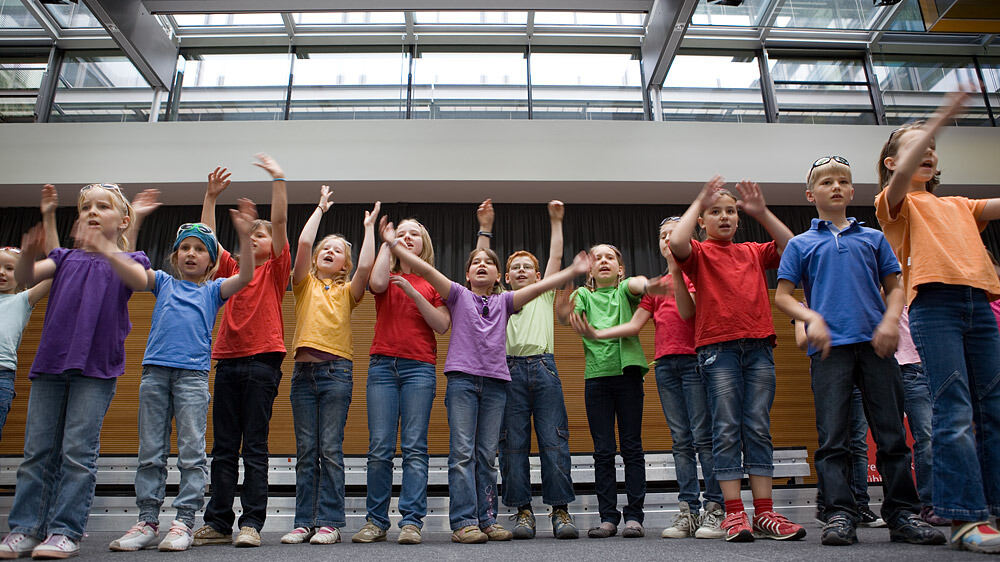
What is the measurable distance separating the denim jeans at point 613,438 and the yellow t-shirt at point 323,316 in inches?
43.4

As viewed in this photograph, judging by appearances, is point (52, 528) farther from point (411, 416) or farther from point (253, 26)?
point (253, 26)

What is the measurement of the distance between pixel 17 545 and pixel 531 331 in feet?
6.38

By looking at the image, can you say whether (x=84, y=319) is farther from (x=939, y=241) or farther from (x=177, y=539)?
(x=939, y=241)

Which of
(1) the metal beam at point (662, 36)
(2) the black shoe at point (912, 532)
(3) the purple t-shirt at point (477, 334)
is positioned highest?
(1) the metal beam at point (662, 36)

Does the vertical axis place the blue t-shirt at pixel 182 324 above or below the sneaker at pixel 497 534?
above

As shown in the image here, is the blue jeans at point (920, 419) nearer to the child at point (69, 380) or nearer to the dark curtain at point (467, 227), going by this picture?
the child at point (69, 380)

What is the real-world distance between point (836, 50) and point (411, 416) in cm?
661

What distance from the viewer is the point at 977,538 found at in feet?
4.84

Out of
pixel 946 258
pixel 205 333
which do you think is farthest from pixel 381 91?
pixel 946 258

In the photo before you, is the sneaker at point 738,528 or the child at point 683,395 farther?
the child at point 683,395

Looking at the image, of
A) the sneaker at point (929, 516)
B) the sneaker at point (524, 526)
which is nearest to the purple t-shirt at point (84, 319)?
the sneaker at point (524, 526)

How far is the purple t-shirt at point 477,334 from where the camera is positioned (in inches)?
92.1

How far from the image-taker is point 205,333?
7.48ft

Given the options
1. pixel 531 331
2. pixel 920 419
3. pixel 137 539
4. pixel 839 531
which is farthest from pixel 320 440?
pixel 920 419
